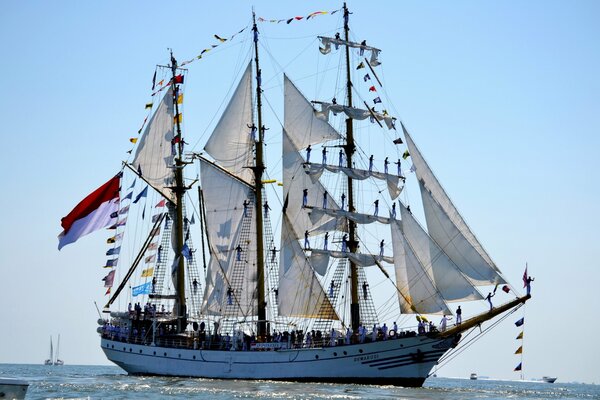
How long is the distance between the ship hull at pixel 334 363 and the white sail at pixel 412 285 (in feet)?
7.03

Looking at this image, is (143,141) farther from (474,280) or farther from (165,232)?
(474,280)

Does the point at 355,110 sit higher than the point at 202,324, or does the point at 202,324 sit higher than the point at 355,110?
the point at 355,110

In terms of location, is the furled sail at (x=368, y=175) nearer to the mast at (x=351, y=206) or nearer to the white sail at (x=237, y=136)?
the mast at (x=351, y=206)

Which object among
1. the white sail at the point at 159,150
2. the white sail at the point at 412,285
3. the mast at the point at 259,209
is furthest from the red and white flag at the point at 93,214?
the white sail at the point at 412,285

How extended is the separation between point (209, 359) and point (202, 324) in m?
4.62

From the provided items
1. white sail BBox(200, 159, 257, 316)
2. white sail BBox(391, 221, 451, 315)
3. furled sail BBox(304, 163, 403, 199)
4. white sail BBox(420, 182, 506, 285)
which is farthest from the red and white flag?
white sail BBox(420, 182, 506, 285)

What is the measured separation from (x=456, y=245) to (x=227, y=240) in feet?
65.6

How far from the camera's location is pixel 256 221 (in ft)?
262

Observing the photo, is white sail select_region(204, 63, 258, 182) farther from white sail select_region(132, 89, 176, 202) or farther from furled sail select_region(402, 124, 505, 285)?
furled sail select_region(402, 124, 505, 285)

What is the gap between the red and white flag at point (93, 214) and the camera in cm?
7550

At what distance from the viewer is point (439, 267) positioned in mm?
67688

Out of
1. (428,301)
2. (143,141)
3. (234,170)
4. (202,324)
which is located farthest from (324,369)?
(143,141)

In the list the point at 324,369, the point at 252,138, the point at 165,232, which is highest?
the point at 252,138

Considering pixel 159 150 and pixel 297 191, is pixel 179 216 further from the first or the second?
pixel 297 191
